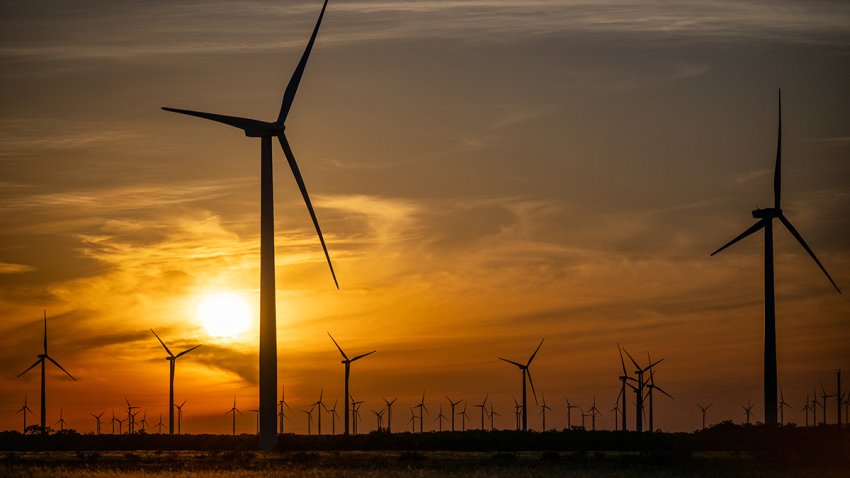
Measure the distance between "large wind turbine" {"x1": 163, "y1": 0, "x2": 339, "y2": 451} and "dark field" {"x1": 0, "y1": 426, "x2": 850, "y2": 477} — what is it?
143 inches

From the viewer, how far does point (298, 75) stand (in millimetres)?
128625

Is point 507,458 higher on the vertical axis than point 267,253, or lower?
lower

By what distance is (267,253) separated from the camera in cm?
11494

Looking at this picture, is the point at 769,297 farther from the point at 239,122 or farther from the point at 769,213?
the point at 239,122

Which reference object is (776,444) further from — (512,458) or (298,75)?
(298,75)

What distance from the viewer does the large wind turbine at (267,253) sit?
4466 inches

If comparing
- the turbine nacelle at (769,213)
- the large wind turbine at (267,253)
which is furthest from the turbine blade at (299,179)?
the turbine nacelle at (769,213)

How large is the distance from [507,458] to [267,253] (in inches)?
988

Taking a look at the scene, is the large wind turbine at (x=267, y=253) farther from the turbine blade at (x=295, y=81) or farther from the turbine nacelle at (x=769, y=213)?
the turbine nacelle at (x=769, y=213)

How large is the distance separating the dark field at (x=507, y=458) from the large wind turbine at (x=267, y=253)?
11.9ft

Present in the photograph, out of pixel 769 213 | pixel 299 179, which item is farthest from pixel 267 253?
pixel 769 213

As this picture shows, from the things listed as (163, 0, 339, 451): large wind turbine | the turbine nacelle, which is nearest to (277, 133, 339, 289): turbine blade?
(163, 0, 339, 451): large wind turbine

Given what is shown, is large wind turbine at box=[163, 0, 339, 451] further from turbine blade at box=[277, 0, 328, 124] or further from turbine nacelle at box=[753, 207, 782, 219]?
turbine nacelle at box=[753, 207, 782, 219]

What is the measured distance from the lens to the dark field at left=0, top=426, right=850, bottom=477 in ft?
314
